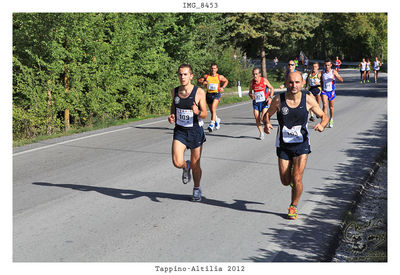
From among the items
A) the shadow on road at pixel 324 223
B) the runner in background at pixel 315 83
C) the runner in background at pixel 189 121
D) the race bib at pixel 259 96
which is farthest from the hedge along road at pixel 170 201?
the runner in background at pixel 315 83

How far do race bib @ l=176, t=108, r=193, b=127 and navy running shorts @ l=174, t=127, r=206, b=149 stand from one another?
77 millimetres

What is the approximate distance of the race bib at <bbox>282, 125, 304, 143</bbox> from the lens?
636 centimetres

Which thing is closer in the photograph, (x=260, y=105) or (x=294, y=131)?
(x=294, y=131)

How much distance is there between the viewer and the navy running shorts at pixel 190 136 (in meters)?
7.23

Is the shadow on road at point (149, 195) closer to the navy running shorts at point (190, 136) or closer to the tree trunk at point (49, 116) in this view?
the navy running shorts at point (190, 136)

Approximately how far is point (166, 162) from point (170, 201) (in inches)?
111

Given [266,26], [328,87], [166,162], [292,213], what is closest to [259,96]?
[328,87]

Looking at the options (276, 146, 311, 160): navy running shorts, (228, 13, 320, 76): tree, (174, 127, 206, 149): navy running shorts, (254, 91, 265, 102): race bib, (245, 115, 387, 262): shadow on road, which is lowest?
(245, 115, 387, 262): shadow on road

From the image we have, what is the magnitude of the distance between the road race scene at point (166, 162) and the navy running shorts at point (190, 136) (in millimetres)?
15

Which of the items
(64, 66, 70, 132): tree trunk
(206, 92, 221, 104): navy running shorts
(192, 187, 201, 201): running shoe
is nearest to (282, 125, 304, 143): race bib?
(192, 187, 201, 201): running shoe

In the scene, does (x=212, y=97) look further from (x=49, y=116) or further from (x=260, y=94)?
(x=49, y=116)

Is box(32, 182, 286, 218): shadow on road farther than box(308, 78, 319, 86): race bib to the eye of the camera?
No

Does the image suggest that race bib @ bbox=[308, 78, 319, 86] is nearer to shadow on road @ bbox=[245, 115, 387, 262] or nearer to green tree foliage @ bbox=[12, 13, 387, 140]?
shadow on road @ bbox=[245, 115, 387, 262]

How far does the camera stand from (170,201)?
24.3 feet
